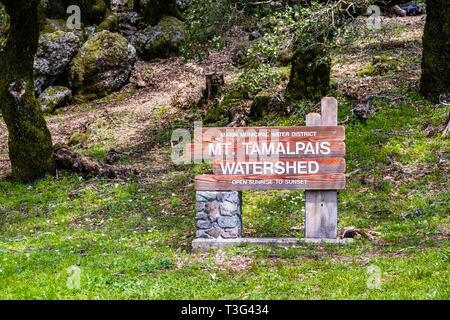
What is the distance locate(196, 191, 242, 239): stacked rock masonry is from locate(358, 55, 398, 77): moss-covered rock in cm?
1111

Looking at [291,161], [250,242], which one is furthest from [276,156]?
[250,242]

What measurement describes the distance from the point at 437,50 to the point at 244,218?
8427 mm

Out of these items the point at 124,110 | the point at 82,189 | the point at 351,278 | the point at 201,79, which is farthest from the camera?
the point at 201,79

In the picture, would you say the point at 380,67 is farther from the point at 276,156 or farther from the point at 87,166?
the point at 87,166

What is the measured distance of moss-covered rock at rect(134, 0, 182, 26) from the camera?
88.0ft

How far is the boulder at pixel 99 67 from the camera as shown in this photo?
2192 cm

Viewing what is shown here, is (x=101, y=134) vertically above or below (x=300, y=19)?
below

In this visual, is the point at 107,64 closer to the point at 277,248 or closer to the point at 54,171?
the point at 54,171

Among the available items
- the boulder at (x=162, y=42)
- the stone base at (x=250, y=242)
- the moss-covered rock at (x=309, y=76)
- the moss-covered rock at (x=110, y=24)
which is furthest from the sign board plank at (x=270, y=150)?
the moss-covered rock at (x=110, y=24)

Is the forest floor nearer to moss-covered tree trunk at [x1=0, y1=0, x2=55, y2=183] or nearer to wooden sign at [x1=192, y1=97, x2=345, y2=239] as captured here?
moss-covered tree trunk at [x1=0, y1=0, x2=55, y2=183]

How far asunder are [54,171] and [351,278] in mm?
10672

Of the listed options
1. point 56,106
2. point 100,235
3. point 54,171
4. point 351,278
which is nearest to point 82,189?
point 54,171

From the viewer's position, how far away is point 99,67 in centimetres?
2208

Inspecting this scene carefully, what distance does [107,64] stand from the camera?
2227cm
